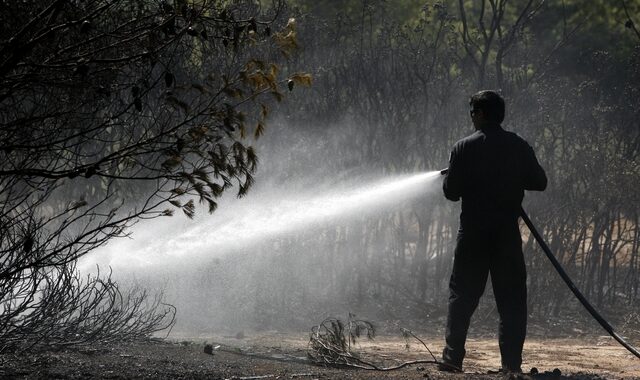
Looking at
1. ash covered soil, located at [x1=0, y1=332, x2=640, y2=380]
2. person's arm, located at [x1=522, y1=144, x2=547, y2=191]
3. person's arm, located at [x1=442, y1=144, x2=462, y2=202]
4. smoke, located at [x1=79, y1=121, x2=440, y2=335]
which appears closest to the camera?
ash covered soil, located at [x1=0, y1=332, x2=640, y2=380]

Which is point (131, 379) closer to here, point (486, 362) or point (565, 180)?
point (486, 362)

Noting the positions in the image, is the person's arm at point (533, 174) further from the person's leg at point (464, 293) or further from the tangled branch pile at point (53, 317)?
the tangled branch pile at point (53, 317)

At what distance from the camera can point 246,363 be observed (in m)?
7.04

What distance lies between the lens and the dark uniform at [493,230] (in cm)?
670

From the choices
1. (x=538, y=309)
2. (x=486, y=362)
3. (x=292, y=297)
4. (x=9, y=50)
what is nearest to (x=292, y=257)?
(x=292, y=297)

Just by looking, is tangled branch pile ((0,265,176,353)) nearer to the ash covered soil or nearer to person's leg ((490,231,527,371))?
the ash covered soil

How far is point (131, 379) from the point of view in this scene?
569 cm

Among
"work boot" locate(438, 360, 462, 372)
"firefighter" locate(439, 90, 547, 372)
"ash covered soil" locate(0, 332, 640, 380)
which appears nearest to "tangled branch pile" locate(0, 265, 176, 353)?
"ash covered soil" locate(0, 332, 640, 380)

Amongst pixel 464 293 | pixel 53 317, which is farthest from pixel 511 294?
pixel 53 317

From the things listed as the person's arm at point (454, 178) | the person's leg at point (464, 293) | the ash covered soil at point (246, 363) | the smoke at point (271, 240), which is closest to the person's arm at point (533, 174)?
the person's arm at point (454, 178)

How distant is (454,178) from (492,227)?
0.46 meters

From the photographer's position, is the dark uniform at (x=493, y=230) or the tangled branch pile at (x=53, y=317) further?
the dark uniform at (x=493, y=230)

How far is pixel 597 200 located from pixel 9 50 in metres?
12.2

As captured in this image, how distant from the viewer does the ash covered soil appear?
5926 millimetres
